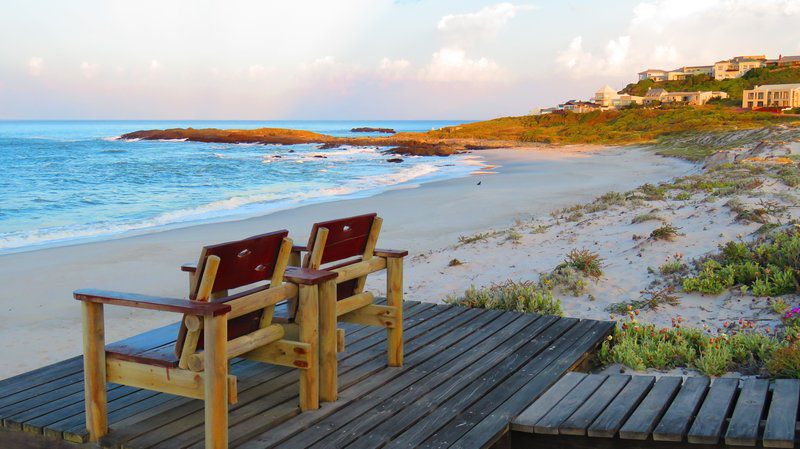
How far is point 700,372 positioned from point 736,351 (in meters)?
0.35

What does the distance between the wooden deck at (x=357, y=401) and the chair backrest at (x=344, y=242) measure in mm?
558

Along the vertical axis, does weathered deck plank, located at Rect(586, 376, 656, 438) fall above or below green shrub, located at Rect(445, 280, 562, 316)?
above

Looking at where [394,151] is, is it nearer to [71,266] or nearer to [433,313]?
[71,266]

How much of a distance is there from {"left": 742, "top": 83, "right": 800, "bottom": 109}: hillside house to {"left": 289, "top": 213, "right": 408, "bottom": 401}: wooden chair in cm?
7096

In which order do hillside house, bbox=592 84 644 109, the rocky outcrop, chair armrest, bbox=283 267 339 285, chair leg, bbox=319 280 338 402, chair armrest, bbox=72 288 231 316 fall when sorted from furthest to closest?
hillside house, bbox=592 84 644 109
the rocky outcrop
chair leg, bbox=319 280 338 402
chair armrest, bbox=283 267 339 285
chair armrest, bbox=72 288 231 316

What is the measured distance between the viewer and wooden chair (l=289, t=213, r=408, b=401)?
4105 mm

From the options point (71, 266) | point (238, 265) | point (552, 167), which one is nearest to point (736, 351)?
point (238, 265)

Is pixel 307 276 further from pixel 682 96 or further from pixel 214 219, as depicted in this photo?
pixel 682 96

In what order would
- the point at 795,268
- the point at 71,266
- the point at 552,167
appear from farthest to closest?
the point at 552,167, the point at 71,266, the point at 795,268

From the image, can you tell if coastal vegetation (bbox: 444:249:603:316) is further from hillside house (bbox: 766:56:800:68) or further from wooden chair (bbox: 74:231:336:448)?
hillside house (bbox: 766:56:800:68)

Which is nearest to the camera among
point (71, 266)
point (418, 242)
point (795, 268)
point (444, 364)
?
point (444, 364)

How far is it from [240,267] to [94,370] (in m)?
0.94

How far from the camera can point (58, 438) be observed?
3.70m

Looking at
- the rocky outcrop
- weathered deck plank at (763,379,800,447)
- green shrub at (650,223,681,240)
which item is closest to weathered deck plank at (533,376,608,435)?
weathered deck plank at (763,379,800,447)
